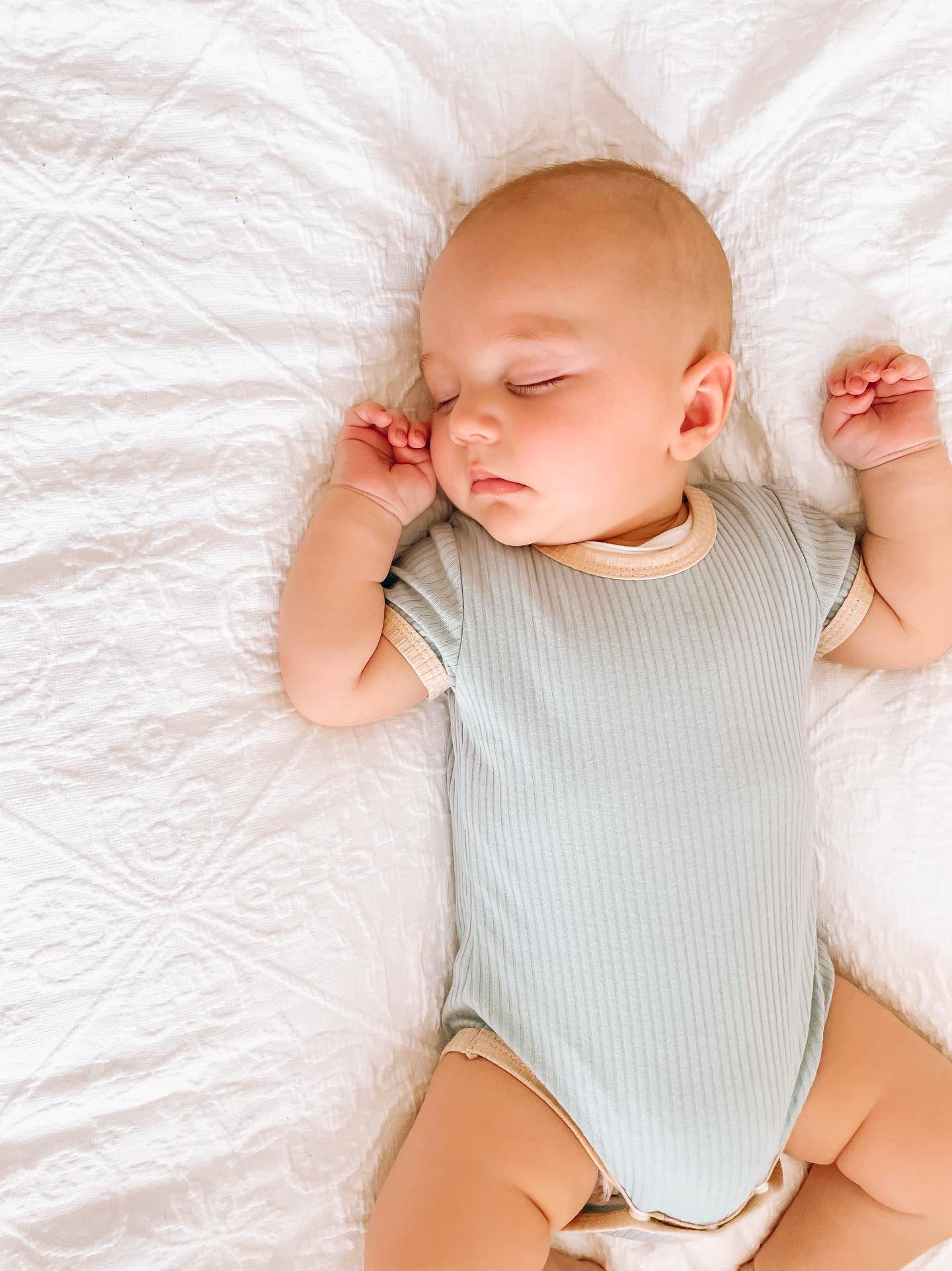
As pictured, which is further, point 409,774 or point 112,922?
point 409,774

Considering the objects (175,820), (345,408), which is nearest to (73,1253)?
(175,820)

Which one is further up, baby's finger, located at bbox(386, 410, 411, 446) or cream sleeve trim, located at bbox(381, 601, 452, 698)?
baby's finger, located at bbox(386, 410, 411, 446)

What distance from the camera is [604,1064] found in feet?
3.80

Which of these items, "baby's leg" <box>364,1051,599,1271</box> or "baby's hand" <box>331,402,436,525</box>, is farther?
"baby's hand" <box>331,402,436,525</box>

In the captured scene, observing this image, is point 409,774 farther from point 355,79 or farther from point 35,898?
point 355,79

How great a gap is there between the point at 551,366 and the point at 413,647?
0.35 metres

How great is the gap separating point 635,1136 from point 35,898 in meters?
0.69

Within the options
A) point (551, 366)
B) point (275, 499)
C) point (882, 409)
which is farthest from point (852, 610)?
point (275, 499)

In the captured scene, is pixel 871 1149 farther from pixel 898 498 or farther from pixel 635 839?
pixel 898 498

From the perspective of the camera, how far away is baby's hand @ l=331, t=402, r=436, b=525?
1.19 metres

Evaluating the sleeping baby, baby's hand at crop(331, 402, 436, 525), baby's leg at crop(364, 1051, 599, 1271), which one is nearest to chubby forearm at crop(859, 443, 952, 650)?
the sleeping baby

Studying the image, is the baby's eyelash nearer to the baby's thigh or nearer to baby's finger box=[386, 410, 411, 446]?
baby's finger box=[386, 410, 411, 446]

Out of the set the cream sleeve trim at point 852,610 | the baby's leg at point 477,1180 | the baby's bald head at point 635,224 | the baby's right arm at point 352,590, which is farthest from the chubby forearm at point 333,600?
the cream sleeve trim at point 852,610

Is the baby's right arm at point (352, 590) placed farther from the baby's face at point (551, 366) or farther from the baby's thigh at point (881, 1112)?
the baby's thigh at point (881, 1112)
